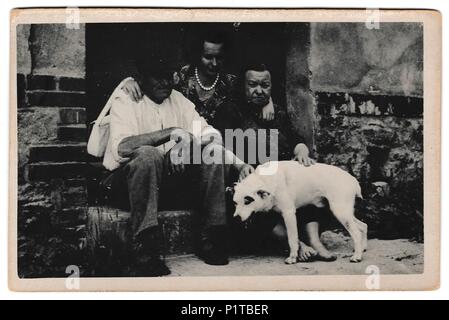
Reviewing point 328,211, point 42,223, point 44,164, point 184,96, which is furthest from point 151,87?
point 328,211

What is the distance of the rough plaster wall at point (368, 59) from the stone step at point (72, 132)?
141 cm

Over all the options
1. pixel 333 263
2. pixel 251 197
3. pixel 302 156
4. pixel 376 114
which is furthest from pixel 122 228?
pixel 376 114

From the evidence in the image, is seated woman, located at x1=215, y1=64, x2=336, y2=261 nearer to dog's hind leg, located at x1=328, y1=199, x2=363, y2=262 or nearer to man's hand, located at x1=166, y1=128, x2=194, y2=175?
dog's hind leg, located at x1=328, y1=199, x2=363, y2=262

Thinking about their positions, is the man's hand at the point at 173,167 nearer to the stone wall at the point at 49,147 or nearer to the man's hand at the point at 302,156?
the stone wall at the point at 49,147

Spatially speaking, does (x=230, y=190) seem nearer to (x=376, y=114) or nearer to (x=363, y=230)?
(x=363, y=230)

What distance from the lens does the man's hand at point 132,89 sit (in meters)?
4.11

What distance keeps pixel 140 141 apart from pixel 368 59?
1.47 m

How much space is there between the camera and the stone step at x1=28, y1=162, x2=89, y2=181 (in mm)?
4055

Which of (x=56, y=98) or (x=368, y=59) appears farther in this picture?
(x=368, y=59)

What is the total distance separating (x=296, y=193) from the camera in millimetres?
4180

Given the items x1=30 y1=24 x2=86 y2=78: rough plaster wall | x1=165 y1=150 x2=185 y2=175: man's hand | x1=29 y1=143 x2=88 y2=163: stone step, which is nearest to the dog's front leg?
x1=165 y1=150 x2=185 y2=175: man's hand

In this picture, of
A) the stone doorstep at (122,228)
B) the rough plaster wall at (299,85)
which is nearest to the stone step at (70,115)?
the stone doorstep at (122,228)

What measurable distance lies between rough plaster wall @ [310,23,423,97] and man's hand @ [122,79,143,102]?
1.06 meters

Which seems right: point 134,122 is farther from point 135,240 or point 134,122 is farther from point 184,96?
point 135,240
